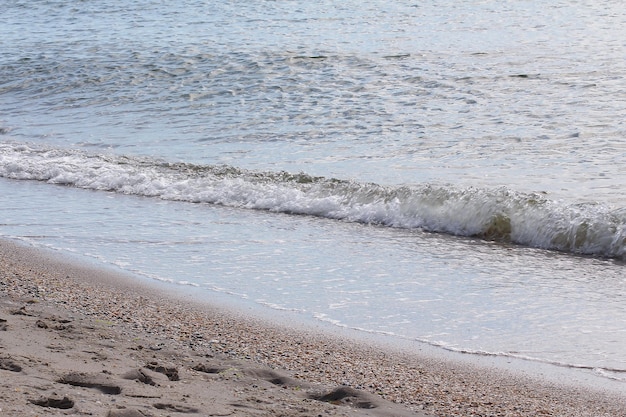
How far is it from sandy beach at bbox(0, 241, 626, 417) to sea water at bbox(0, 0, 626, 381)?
56 cm

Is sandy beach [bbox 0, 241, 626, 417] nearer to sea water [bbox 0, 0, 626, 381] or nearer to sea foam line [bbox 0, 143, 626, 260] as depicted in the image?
sea water [bbox 0, 0, 626, 381]

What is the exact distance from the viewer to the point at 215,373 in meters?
4.57

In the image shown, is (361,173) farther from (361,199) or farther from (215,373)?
(215,373)

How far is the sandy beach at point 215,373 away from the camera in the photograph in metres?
3.97

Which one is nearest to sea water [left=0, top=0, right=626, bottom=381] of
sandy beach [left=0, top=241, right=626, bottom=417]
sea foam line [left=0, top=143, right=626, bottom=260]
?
sea foam line [left=0, top=143, right=626, bottom=260]

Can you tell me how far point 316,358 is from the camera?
16.5 ft

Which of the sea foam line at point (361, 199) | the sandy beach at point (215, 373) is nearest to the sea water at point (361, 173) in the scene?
the sea foam line at point (361, 199)

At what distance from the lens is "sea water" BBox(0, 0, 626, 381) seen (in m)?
6.45

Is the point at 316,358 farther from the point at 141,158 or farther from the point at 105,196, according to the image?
the point at 141,158

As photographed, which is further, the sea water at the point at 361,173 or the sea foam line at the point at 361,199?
the sea foam line at the point at 361,199

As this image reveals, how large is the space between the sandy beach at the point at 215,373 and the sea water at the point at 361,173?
56cm

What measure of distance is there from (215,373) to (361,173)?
6495 mm

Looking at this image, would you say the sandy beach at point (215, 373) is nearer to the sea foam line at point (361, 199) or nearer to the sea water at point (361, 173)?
the sea water at point (361, 173)

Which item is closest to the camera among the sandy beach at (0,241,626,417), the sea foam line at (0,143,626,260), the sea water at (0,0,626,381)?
the sandy beach at (0,241,626,417)
